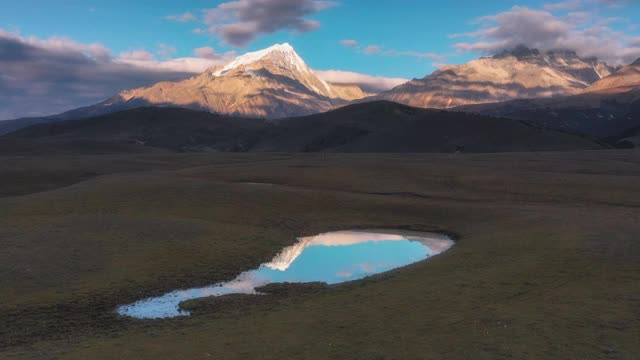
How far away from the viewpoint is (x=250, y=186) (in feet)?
238

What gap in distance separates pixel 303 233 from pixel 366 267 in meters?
12.3

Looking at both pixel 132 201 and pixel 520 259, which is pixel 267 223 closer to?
pixel 132 201

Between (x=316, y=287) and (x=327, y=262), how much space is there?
8.39 meters

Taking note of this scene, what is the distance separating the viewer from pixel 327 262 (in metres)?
43.2

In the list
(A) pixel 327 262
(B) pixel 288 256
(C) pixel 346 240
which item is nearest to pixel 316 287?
(A) pixel 327 262

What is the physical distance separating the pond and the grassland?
1467mm

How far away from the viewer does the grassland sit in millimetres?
23453

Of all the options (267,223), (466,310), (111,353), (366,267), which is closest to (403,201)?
(267,223)

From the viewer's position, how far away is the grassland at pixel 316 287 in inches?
923

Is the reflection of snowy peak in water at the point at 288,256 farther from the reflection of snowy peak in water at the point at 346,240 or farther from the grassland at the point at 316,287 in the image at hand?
the grassland at the point at 316,287

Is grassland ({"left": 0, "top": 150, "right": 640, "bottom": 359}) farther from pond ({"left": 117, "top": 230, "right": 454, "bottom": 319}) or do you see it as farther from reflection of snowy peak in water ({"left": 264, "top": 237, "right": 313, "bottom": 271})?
reflection of snowy peak in water ({"left": 264, "top": 237, "right": 313, "bottom": 271})

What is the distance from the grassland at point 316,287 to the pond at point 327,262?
4.81 ft

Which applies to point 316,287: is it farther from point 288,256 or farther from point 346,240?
point 346,240


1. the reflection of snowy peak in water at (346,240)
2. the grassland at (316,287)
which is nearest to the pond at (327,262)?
the reflection of snowy peak in water at (346,240)
